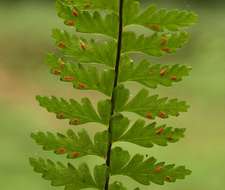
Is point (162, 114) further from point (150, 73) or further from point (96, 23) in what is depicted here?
point (96, 23)

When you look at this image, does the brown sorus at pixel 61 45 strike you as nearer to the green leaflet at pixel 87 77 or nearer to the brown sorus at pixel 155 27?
the green leaflet at pixel 87 77

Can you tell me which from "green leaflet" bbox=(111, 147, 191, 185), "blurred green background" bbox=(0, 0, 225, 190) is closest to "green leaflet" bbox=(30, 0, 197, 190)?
"green leaflet" bbox=(111, 147, 191, 185)

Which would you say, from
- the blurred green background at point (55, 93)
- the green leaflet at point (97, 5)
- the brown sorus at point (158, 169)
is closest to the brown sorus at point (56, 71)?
the green leaflet at point (97, 5)

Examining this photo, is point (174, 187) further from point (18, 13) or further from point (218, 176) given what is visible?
point (18, 13)

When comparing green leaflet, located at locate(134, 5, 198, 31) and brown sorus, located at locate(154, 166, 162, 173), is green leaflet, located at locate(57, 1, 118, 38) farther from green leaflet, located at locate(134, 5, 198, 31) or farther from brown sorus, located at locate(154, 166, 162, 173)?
brown sorus, located at locate(154, 166, 162, 173)

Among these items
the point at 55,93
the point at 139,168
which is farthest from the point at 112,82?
the point at 55,93

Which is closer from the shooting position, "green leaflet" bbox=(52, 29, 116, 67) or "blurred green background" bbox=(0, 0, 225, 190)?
"green leaflet" bbox=(52, 29, 116, 67)
